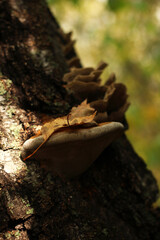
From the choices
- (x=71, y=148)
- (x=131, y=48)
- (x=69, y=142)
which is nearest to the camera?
(x=69, y=142)

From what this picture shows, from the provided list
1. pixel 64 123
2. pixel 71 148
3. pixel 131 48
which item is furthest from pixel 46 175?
pixel 131 48

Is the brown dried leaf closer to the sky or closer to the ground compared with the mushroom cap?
closer to the sky

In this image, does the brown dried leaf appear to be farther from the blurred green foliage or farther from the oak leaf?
the blurred green foliage

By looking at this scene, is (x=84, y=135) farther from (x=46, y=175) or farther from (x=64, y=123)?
(x=46, y=175)

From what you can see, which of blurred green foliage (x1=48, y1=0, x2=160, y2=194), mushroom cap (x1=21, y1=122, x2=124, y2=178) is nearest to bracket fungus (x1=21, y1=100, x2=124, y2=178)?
mushroom cap (x1=21, y1=122, x2=124, y2=178)

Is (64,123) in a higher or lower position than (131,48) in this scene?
lower

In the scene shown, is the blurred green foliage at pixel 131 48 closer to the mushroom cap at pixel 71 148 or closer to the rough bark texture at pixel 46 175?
the rough bark texture at pixel 46 175
